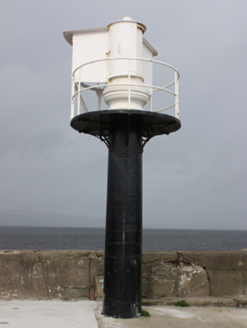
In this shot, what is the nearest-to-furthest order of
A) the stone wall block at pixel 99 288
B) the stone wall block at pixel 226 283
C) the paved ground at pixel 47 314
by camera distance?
the paved ground at pixel 47 314 < the stone wall block at pixel 99 288 < the stone wall block at pixel 226 283

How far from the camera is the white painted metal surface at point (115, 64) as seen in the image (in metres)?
6.40

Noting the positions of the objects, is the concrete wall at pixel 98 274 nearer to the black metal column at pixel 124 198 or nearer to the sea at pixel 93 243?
the black metal column at pixel 124 198

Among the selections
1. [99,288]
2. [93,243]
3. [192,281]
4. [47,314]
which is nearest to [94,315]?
[47,314]

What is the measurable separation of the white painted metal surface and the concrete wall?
2.81 metres

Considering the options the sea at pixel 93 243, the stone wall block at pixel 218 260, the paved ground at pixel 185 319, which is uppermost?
the stone wall block at pixel 218 260

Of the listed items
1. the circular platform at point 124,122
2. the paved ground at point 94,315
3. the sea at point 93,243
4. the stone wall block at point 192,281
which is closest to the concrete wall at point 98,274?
the stone wall block at point 192,281

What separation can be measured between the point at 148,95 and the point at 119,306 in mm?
3392

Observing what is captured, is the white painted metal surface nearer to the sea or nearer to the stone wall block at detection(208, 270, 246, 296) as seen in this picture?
the stone wall block at detection(208, 270, 246, 296)

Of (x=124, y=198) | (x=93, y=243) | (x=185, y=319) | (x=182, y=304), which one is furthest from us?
(x=93, y=243)

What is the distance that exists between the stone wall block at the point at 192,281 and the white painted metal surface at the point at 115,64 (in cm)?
301

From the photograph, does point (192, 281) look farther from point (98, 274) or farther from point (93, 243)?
point (93, 243)

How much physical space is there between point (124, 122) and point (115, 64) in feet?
3.08

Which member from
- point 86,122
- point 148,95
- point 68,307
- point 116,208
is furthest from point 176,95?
point 68,307

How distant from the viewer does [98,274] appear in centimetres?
749
